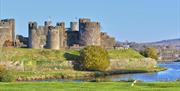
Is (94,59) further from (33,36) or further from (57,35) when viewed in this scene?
(33,36)

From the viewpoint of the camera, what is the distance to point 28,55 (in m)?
99.6

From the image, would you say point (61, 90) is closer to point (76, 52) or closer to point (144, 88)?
point (144, 88)

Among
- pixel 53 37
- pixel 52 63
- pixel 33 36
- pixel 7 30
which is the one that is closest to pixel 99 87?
pixel 52 63

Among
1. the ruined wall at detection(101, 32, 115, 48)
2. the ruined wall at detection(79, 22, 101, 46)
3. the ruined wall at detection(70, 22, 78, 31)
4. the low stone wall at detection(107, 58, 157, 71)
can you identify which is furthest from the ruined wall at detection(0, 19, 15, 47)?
the ruined wall at detection(101, 32, 115, 48)

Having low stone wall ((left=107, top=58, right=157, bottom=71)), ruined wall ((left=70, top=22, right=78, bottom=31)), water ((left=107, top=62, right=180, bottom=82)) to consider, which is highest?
ruined wall ((left=70, top=22, right=78, bottom=31))

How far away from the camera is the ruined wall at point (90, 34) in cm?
11069

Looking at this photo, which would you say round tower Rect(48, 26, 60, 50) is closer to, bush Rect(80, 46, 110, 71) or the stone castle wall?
the stone castle wall

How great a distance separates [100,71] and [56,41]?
44.0 ft

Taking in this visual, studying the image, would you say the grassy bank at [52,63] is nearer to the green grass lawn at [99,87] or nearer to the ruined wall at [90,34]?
the ruined wall at [90,34]

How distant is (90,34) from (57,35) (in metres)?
7.10

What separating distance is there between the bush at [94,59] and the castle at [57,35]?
928 cm

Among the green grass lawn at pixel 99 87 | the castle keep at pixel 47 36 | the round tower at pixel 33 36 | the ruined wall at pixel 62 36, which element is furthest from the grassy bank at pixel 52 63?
the green grass lawn at pixel 99 87

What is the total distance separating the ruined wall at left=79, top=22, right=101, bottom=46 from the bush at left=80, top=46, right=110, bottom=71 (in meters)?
11.1

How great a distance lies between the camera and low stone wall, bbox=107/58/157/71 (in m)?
107
